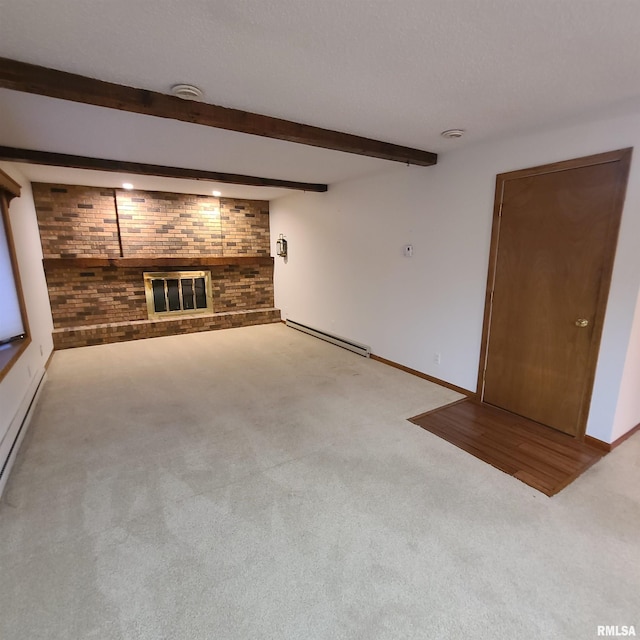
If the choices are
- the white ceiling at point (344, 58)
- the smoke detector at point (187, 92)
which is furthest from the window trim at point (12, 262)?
the smoke detector at point (187, 92)

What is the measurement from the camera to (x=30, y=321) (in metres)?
3.73

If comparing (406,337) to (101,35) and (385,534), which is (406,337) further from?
(101,35)

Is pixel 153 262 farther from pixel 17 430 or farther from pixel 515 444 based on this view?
pixel 515 444

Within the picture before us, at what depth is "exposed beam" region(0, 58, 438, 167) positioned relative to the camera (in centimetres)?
175

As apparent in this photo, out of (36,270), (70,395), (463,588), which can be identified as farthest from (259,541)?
(36,270)

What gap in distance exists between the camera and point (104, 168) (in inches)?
137

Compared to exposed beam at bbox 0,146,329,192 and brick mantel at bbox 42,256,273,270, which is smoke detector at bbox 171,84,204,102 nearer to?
exposed beam at bbox 0,146,329,192

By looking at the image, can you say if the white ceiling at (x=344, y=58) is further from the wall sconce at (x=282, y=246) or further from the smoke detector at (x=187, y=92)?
the wall sconce at (x=282, y=246)

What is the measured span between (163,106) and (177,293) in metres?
4.23

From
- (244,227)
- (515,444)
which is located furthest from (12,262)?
(515,444)

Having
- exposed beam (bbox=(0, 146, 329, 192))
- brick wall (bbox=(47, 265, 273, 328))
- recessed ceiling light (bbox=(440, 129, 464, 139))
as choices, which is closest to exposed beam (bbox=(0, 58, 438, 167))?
recessed ceiling light (bbox=(440, 129, 464, 139))

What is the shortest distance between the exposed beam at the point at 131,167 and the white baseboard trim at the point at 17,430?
2.08 meters

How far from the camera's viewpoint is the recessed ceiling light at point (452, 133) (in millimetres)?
2692

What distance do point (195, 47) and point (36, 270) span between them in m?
4.18
